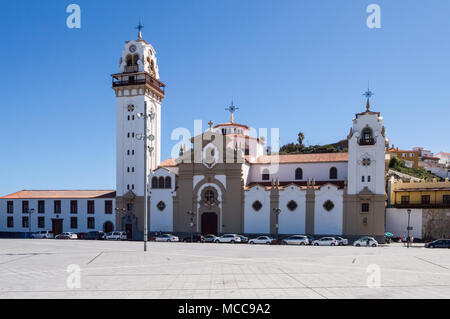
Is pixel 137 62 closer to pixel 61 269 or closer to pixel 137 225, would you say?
pixel 137 225

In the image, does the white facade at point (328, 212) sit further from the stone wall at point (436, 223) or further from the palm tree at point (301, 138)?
the palm tree at point (301, 138)

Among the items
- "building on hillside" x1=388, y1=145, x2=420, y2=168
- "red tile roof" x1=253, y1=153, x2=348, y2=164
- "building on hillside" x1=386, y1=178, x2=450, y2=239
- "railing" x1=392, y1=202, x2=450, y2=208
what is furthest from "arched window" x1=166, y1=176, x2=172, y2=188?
"building on hillside" x1=388, y1=145, x2=420, y2=168

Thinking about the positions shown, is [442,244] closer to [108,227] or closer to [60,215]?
[108,227]

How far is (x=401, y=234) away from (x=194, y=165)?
88.0ft

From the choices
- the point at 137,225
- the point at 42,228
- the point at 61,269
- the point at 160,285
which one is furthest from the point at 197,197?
the point at 160,285

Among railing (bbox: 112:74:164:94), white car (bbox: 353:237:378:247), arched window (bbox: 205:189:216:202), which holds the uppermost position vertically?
railing (bbox: 112:74:164:94)

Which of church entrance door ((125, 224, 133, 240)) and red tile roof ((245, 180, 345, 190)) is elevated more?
red tile roof ((245, 180, 345, 190))

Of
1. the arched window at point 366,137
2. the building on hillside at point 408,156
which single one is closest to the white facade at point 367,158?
the arched window at point 366,137

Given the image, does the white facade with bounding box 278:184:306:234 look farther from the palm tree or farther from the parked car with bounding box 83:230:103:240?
the palm tree

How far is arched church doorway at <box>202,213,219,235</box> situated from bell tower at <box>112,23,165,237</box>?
8834 mm

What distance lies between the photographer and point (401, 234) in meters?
47.9

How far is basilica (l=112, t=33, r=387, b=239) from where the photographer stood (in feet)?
148

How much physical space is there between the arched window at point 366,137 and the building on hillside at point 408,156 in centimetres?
6070
